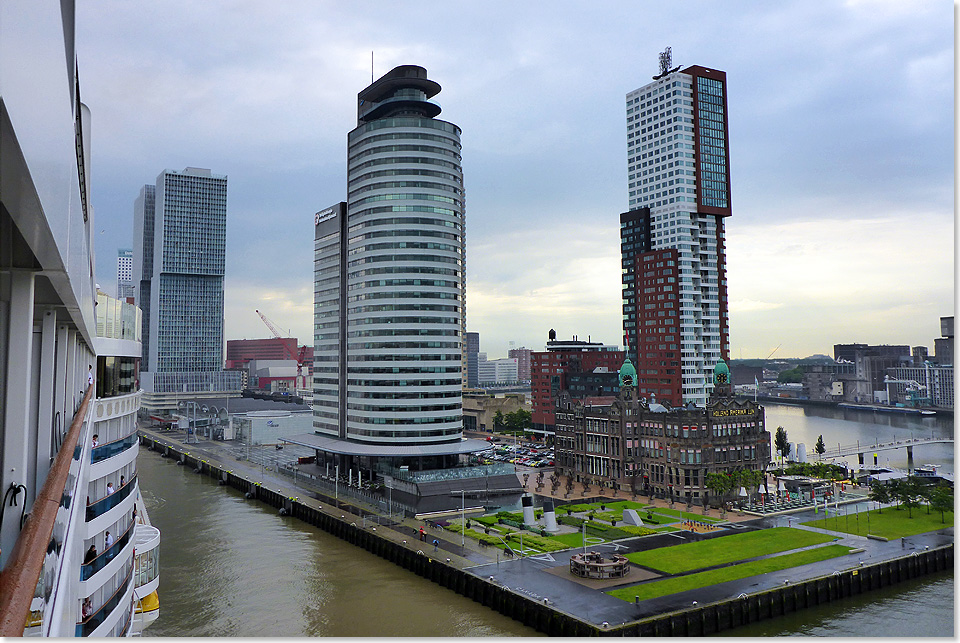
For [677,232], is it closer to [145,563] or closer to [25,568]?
[145,563]

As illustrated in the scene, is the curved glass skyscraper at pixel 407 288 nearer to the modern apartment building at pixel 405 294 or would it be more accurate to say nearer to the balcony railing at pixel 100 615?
the modern apartment building at pixel 405 294

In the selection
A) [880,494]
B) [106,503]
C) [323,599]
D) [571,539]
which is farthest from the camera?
[880,494]

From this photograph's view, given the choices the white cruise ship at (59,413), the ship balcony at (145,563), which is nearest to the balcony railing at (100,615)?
the white cruise ship at (59,413)

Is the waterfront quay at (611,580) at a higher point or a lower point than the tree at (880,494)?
lower

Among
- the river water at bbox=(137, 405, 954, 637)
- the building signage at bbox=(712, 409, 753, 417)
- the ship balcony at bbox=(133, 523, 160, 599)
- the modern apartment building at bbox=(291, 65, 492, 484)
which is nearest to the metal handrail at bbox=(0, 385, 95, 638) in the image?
the ship balcony at bbox=(133, 523, 160, 599)

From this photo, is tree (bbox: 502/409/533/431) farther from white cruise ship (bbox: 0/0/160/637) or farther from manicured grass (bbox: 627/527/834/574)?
white cruise ship (bbox: 0/0/160/637)

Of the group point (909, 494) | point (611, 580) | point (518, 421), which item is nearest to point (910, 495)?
point (909, 494)

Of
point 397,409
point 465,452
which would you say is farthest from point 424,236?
point 465,452
